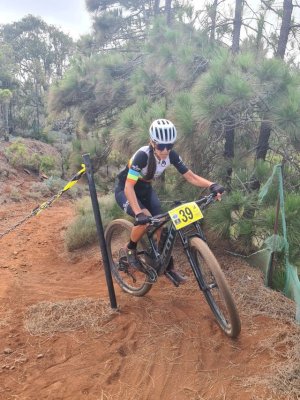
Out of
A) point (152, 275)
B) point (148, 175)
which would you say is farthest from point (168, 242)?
point (148, 175)

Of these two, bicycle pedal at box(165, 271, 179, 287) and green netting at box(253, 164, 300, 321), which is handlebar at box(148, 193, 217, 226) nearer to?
bicycle pedal at box(165, 271, 179, 287)

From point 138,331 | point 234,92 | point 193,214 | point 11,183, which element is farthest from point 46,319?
point 11,183

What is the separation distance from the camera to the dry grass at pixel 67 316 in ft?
12.9

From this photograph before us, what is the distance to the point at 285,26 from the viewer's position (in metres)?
5.98

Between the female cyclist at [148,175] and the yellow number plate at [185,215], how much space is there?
11.6 inches

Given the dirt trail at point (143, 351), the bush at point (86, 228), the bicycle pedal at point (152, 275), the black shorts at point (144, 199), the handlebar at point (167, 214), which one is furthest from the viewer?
the bush at point (86, 228)

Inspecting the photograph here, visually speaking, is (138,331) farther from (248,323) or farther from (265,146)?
(265,146)

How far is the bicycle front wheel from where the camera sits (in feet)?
10.9

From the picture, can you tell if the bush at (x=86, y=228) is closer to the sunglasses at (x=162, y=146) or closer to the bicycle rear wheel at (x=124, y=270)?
the bicycle rear wheel at (x=124, y=270)

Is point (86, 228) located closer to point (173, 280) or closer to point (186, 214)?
point (173, 280)

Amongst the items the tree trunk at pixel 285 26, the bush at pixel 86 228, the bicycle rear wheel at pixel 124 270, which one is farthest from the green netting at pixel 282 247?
the bush at pixel 86 228

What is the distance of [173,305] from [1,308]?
2.03 metres

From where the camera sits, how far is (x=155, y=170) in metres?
4.12

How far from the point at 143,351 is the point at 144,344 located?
0.11 m
